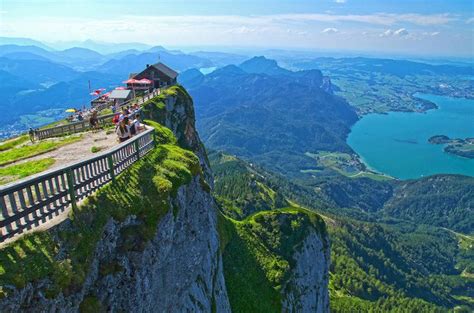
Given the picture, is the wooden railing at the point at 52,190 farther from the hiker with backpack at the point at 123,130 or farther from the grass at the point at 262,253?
the grass at the point at 262,253

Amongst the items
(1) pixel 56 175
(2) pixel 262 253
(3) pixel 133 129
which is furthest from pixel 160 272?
(2) pixel 262 253

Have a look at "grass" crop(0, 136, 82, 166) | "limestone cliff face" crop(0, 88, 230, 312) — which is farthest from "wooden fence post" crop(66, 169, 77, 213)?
"grass" crop(0, 136, 82, 166)

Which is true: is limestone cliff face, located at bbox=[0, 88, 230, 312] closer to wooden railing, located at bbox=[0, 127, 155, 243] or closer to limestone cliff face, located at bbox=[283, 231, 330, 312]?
wooden railing, located at bbox=[0, 127, 155, 243]

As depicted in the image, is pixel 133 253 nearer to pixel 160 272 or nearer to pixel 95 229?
pixel 95 229

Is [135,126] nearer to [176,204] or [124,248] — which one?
[176,204]

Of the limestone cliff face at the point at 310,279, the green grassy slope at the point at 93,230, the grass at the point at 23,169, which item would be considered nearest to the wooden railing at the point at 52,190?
the green grassy slope at the point at 93,230

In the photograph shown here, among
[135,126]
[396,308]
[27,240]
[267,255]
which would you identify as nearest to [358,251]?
[396,308]
